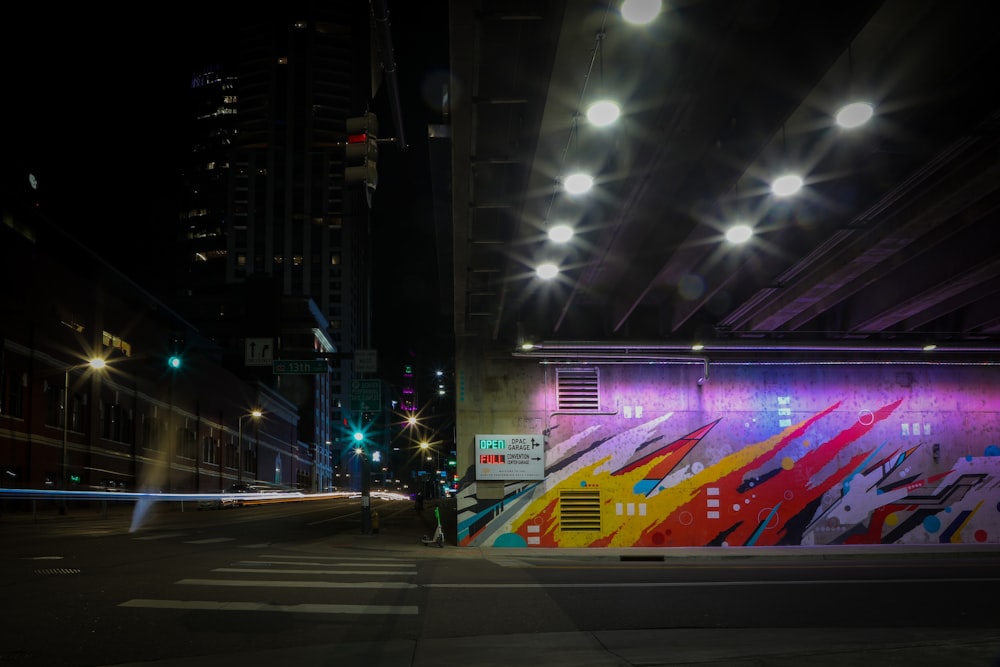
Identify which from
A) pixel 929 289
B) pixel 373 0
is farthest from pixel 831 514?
pixel 373 0

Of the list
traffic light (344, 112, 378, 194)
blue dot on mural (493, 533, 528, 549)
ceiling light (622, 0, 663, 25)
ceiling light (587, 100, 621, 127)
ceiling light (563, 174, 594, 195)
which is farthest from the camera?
blue dot on mural (493, 533, 528, 549)

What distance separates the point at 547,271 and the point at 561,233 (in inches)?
97.3

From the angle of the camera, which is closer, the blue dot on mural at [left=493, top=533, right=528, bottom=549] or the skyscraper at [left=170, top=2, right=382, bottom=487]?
the blue dot on mural at [left=493, top=533, right=528, bottom=549]

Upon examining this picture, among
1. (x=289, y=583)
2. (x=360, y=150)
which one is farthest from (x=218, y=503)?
(x=360, y=150)

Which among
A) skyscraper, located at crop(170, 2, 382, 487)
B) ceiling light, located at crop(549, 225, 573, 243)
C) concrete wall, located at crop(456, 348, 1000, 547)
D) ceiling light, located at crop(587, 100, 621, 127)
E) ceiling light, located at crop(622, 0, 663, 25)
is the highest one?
skyscraper, located at crop(170, 2, 382, 487)

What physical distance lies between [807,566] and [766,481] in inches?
232

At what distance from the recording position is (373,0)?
10008mm

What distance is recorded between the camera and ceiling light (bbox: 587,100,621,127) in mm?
9477

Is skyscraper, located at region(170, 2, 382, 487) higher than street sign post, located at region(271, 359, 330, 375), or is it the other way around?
skyscraper, located at region(170, 2, 382, 487)

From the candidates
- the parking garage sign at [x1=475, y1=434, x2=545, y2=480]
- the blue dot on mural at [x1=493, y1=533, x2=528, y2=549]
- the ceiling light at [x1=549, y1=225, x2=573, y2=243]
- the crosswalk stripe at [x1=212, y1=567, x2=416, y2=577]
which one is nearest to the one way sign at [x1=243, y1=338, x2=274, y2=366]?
the parking garage sign at [x1=475, y1=434, x2=545, y2=480]

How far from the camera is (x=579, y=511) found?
2153 centimetres

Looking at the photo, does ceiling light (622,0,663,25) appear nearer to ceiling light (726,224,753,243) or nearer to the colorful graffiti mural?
ceiling light (726,224,753,243)

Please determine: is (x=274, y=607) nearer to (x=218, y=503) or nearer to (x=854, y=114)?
(x=854, y=114)

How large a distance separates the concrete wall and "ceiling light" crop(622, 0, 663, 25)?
48.2 ft
